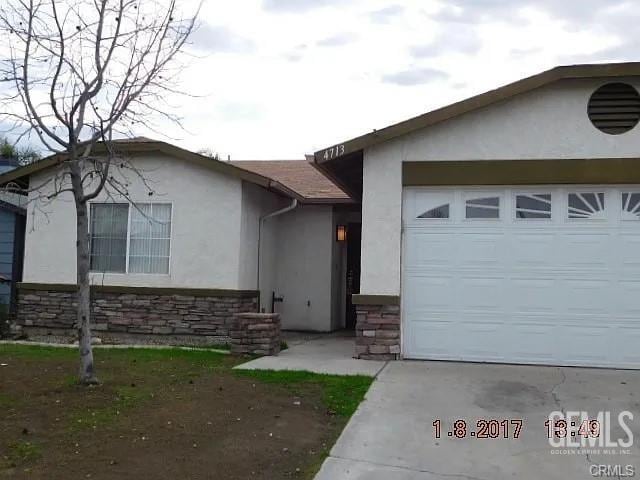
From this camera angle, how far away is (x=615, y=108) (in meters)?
9.04

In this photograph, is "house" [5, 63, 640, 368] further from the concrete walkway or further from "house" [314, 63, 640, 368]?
the concrete walkway

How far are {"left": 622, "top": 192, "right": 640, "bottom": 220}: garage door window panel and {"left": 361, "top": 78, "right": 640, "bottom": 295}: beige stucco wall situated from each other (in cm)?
57

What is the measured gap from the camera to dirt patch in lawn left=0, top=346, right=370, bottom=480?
5047 millimetres

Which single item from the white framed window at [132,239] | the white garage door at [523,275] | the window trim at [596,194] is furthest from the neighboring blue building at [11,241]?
the window trim at [596,194]

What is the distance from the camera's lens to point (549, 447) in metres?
5.66

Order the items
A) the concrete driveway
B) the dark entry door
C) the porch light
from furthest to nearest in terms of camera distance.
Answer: the dark entry door
the porch light
the concrete driveway

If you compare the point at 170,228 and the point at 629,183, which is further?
the point at 170,228

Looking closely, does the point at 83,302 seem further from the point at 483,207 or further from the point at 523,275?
the point at 523,275

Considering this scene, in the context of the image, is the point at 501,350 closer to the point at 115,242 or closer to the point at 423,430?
the point at 423,430

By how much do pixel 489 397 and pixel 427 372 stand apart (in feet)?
4.55

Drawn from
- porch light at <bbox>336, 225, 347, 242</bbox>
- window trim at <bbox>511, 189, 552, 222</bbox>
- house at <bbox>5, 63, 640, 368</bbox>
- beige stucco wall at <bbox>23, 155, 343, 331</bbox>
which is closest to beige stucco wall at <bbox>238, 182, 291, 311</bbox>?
beige stucco wall at <bbox>23, 155, 343, 331</bbox>

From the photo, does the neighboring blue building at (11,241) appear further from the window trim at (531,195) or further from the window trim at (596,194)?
the window trim at (596,194)

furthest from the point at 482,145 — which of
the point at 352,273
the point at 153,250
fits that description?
the point at 352,273

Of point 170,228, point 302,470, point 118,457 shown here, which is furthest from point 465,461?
point 170,228
